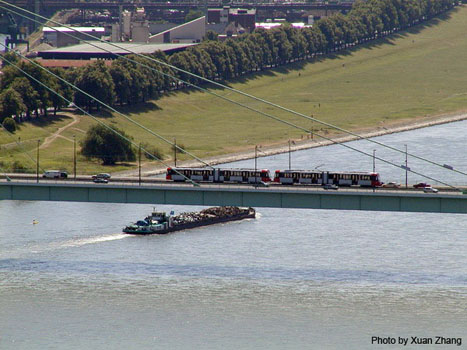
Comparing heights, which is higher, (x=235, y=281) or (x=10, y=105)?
(x=10, y=105)

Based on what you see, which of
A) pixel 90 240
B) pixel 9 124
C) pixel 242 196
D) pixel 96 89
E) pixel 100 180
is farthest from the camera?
pixel 96 89

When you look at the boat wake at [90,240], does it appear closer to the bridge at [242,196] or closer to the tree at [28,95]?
the bridge at [242,196]

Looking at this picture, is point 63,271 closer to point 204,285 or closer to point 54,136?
point 204,285

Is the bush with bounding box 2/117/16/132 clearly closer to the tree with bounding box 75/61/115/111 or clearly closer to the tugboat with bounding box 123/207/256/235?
the tree with bounding box 75/61/115/111

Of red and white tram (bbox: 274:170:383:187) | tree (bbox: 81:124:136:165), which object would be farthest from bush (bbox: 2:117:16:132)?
red and white tram (bbox: 274:170:383:187)

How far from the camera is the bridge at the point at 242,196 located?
102812 millimetres

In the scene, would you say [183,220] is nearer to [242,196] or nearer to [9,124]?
[242,196]

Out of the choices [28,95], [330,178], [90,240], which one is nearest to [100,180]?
[90,240]

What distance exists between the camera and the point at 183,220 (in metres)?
130

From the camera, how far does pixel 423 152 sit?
180500mm

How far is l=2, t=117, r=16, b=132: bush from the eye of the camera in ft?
573

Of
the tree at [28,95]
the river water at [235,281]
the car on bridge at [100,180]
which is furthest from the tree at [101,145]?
the car on bridge at [100,180]

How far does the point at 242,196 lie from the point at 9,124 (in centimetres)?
7574

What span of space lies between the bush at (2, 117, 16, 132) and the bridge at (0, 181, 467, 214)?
65.8 metres
